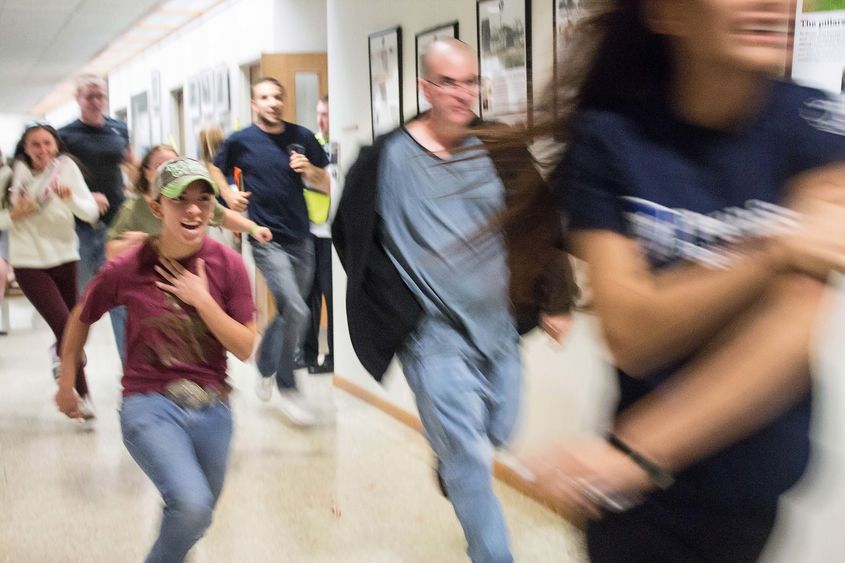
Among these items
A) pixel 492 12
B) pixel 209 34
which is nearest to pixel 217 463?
pixel 492 12

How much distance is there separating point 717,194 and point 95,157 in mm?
4597

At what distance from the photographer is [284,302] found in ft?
14.6

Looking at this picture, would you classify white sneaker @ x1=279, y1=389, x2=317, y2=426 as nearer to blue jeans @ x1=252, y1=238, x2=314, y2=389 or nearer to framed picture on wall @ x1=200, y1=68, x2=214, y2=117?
blue jeans @ x1=252, y1=238, x2=314, y2=389

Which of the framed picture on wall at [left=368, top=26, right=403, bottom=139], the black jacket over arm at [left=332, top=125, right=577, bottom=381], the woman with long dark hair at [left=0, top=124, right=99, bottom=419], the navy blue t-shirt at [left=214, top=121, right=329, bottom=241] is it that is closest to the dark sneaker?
the navy blue t-shirt at [left=214, top=121, right=329, bottom=241]

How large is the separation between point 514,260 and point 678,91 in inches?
11.5

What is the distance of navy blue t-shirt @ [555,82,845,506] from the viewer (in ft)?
2.85

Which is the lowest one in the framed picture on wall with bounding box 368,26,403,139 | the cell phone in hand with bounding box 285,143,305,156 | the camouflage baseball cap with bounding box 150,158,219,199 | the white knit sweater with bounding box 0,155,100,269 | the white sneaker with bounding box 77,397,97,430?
the white sneaker with bounding box 77,397,97,430

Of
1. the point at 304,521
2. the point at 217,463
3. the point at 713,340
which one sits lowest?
the point at 304,521

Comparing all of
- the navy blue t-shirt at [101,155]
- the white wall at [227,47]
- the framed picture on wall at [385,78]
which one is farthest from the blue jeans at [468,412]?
the white wall at [227,47]

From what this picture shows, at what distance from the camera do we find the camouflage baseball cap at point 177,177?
2383mm

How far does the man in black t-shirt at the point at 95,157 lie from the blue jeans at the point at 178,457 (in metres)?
2.83

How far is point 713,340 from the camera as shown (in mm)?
855

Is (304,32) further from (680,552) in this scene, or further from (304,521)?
(680,552)

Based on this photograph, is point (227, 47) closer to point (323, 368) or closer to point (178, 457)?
point (323, 368)
